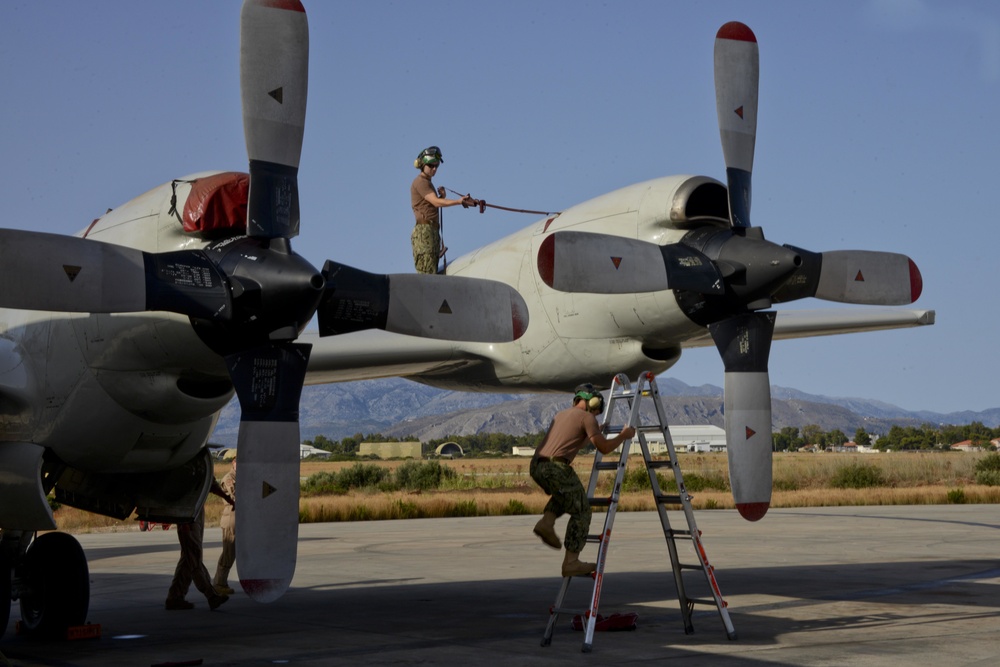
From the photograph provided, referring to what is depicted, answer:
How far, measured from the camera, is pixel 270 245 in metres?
9.03

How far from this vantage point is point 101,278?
7.94 metres

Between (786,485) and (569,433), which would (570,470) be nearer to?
(569,433)

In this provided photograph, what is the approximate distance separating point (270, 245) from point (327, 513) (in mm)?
23575

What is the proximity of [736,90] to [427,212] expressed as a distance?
3.34 meters

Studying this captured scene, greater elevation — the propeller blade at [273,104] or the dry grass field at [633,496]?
the propeller blade at [273,104]

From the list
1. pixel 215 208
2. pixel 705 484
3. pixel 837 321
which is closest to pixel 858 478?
pixel 705 484

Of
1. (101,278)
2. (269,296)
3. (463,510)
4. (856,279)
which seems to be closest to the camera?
(101,278)

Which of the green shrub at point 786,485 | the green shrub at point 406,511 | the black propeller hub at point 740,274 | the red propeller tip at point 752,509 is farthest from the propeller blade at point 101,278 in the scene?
the green shrub at point 786,485

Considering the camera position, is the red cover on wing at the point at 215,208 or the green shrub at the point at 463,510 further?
the green shrub at the point at 463,510

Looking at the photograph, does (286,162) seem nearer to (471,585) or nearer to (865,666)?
(865,666)

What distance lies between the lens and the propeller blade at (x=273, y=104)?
907cm

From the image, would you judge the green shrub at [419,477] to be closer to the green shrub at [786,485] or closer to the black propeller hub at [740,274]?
the green shrub at [786,485]

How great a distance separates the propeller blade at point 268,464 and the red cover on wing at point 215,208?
3.63ft

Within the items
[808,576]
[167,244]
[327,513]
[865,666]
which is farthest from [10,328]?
[327,513]
